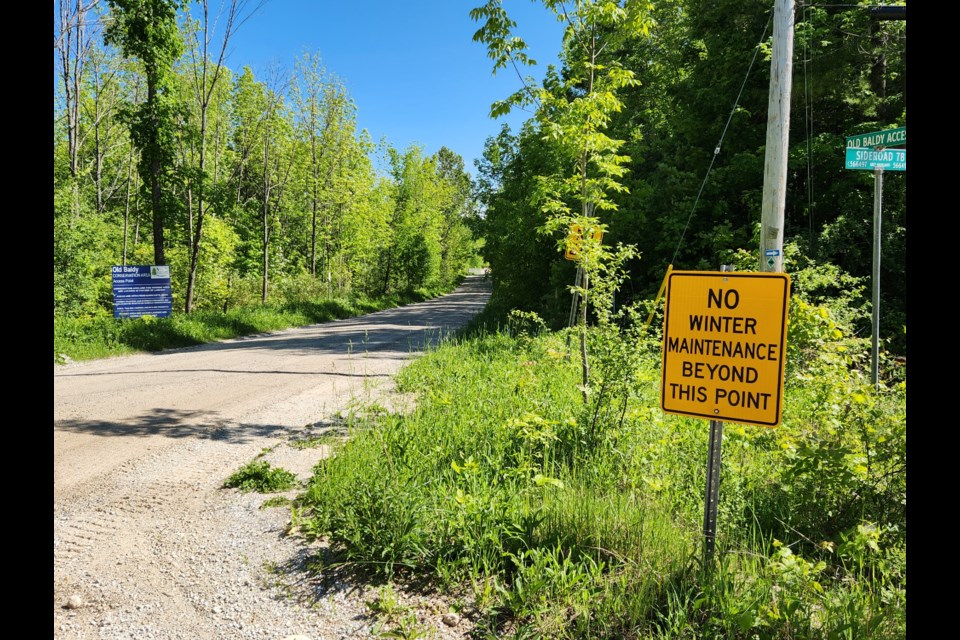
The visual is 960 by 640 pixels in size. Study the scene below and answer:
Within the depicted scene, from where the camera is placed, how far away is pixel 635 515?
329 centimetres

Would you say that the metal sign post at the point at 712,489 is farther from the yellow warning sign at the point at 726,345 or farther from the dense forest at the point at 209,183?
the dense forest at the point at 209,183

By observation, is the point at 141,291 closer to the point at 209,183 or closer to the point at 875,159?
the point at 209,183

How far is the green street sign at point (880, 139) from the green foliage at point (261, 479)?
23.3 ft

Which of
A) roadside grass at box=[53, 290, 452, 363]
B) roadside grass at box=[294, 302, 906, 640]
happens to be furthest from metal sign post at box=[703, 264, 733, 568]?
roadside grass at box=[53, 290, 452, 363]

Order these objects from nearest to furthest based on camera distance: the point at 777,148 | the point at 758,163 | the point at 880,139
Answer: the point at 880,139, the point at 777,148, the point at 758,163

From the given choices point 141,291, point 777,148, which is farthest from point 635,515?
point 141,291

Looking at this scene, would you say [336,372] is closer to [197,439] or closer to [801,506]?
[197,439]

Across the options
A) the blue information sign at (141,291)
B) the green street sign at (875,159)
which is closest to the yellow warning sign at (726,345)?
the green street sign at (875,159)

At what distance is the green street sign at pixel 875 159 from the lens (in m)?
5.69

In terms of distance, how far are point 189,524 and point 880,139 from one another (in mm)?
7785
